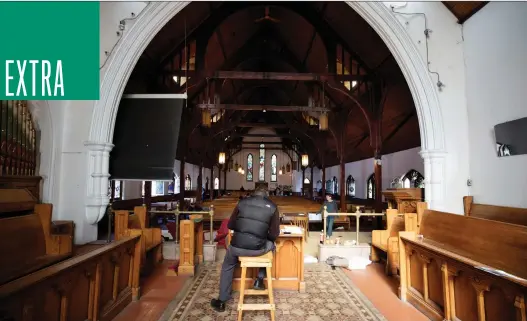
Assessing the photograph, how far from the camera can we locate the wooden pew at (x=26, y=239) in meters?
2.29

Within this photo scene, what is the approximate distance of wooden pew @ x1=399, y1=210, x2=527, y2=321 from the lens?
2191mm

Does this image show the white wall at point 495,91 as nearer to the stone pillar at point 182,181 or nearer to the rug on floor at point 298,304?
the rug on floor at point 298,304

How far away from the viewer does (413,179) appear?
10.2m

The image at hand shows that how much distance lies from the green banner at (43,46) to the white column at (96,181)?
75 centimetres

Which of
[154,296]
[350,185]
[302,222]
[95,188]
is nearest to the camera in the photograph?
[154,296]

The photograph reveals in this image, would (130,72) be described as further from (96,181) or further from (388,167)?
(388,167)

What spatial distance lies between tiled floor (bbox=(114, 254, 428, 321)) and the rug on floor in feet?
0.41

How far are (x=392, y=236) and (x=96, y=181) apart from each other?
187 inches

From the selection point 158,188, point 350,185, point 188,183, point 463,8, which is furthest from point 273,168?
point 463,8

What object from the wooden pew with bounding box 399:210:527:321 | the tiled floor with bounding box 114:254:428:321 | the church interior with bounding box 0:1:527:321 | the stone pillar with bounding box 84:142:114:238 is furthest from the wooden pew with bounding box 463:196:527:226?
the stone pillar with bounding box 84:142:114:238

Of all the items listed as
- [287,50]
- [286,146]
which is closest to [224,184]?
[286,146]

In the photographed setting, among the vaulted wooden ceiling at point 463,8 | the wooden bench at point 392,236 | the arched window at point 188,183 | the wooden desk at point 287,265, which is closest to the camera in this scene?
the wooden desk at point 287,265

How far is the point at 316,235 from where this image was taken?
809 centimetres

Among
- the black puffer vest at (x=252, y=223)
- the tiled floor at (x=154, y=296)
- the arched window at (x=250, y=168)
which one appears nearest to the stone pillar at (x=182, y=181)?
the tiled floor at (x=154, y=296)
